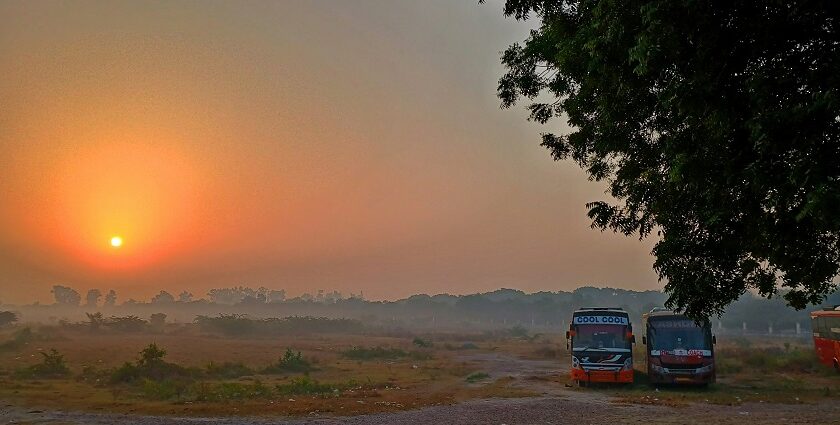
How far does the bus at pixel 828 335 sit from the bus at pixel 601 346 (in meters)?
12.7

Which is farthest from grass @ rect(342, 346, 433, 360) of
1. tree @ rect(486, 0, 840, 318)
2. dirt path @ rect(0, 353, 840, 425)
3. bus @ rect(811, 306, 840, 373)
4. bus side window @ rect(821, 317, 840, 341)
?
tree @ rect(486, 0, 840, 318)

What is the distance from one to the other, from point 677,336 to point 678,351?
2.31ft

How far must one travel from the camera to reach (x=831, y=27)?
22.1 feet

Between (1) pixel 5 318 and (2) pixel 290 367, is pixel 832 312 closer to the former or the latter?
(2) pixel 290 367

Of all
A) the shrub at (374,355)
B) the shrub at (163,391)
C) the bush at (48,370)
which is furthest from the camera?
the shrub at (374,355)

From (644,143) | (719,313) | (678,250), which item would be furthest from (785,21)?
(719,313)

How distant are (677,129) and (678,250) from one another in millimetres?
2217

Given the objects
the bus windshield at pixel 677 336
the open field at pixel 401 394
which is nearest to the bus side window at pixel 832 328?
the open field at pixel 401 394

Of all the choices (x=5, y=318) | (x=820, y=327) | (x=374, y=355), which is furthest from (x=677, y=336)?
Result: (x=5, y=318)

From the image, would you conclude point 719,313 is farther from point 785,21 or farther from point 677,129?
point 785,21

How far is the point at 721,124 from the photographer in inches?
282

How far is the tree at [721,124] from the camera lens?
21.3ft

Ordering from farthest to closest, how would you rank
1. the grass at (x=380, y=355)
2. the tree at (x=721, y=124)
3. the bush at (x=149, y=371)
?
the grass at (x=380, y=355) → the bush at (x=149, y=371) → the tree at (x=721, y=124)

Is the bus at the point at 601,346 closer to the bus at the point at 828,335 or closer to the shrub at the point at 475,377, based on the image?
the shrub at the point at 475,377
